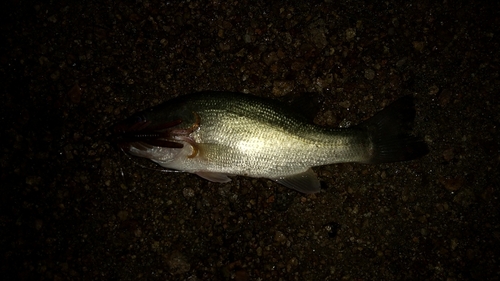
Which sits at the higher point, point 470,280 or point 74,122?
point 74,122

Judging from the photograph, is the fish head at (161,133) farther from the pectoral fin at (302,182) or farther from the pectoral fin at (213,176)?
the pectoral fin at (302,182)

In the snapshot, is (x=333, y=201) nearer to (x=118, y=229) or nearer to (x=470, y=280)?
(x=470, y=280)

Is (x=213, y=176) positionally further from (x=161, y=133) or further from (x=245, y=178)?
(x=161, y=133)

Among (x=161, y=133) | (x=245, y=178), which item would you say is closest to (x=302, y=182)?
(x=245, y=178)

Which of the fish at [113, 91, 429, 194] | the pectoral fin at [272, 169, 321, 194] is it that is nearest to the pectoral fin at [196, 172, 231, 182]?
the fish at [113, 91, 429, 194]

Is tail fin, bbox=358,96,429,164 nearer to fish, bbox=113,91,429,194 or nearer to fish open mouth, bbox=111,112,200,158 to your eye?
fish, bbox=113,91,429,194

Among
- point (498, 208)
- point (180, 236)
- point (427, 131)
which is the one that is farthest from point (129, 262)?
→ point (498, 208)
